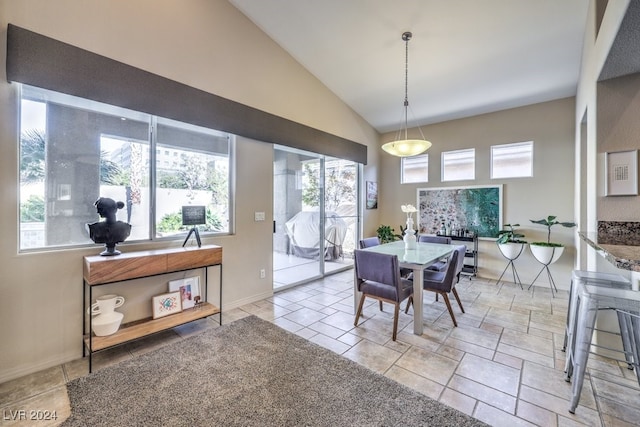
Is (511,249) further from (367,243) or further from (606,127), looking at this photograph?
(606,127)

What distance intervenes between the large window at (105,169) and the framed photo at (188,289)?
0.56 metres

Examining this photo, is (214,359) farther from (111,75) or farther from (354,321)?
(111,75)

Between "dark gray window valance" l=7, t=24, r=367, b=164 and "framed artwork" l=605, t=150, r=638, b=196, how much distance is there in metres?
3.50

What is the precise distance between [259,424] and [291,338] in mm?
1069

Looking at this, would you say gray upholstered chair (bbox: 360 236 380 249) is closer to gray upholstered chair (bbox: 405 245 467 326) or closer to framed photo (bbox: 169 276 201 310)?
gray upholstered chair (bbox: 405 245 467 326)

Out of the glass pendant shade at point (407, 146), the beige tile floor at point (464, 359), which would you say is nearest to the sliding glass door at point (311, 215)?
the beige tile floor at point (464, 359)

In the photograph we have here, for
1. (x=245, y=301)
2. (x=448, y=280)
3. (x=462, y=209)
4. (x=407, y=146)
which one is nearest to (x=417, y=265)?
(x=448, y=280)

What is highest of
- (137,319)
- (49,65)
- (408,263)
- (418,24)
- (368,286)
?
(418,24)

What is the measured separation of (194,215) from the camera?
126 inches

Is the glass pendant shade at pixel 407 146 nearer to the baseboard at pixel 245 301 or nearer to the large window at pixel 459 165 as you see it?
the large window at pixel 459 165

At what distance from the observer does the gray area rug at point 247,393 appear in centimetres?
173

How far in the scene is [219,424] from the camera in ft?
5.56

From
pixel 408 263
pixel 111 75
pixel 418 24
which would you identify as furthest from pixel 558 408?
pixel 111 75

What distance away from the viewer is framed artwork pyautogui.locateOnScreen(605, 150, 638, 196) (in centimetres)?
218
